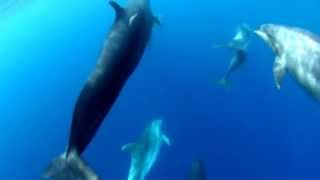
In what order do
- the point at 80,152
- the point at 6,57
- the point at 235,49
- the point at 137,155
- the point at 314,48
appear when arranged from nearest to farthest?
1. the point at 80,152
2. the point at 314,48
3. the point at 137,155
4. the point at 235,49
5. the point at 6,57

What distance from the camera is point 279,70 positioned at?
4.98m

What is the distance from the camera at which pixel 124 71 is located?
394 centimetres

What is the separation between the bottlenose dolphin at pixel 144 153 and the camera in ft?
30.9

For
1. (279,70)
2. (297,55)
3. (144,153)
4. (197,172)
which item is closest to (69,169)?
(279,70)

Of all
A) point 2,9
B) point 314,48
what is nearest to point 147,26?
point 314,48

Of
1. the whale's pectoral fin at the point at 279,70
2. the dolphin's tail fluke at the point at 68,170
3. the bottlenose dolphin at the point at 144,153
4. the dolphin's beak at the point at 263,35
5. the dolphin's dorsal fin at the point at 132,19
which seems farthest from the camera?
the bottlenose dolphin at the point at 144,153

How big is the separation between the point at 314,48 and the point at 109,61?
5.81 feet

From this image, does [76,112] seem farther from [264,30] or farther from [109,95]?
[264,30]

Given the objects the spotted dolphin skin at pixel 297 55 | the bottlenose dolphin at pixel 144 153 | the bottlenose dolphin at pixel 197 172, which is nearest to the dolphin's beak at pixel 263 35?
the spotted dolphin skin at pixel 297 55

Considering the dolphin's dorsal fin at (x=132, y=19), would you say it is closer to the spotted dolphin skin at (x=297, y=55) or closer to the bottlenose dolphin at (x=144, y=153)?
the spotted dolphin skin at (x=297, y=55)

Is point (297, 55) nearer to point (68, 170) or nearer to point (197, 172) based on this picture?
point (68, 170)

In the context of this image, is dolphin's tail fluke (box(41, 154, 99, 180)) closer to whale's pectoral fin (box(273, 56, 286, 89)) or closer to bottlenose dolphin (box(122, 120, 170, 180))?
whale's pectoral fin (box(273, 56, 286, 89))

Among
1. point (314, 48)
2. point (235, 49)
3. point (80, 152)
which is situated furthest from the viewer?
point (235, 49)

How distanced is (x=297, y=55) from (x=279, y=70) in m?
0.19
